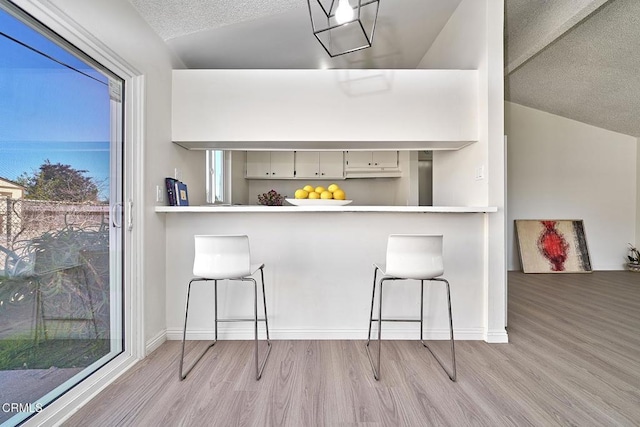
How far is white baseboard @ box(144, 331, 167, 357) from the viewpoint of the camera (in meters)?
2.19

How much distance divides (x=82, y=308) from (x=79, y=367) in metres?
0.32

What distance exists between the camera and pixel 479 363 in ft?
6.76

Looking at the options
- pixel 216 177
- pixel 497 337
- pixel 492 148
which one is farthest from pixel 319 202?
pixel 216 177

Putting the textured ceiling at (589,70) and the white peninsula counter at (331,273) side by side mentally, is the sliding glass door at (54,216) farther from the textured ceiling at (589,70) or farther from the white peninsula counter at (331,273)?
the textured ceiling at (589,70)

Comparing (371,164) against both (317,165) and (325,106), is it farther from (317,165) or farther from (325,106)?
(325,106)

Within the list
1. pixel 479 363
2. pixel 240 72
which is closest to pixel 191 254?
pixel 240 72

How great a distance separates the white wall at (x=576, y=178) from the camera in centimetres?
520

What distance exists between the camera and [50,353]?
1513mm

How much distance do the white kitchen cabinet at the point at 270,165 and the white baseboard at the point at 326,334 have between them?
2.86m

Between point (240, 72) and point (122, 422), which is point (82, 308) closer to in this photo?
point (122, 422)

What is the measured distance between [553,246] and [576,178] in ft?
4.05

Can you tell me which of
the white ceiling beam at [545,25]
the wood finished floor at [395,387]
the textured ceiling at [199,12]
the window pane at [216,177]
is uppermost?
the white ceiling beam at [545,25]

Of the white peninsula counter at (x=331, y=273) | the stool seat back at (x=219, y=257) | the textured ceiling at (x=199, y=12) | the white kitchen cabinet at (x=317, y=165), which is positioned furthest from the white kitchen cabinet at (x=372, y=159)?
the stool seat back at (x=219, y=257)

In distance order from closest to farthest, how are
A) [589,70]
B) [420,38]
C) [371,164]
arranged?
[420,38] < [589,70] < [371,164]
